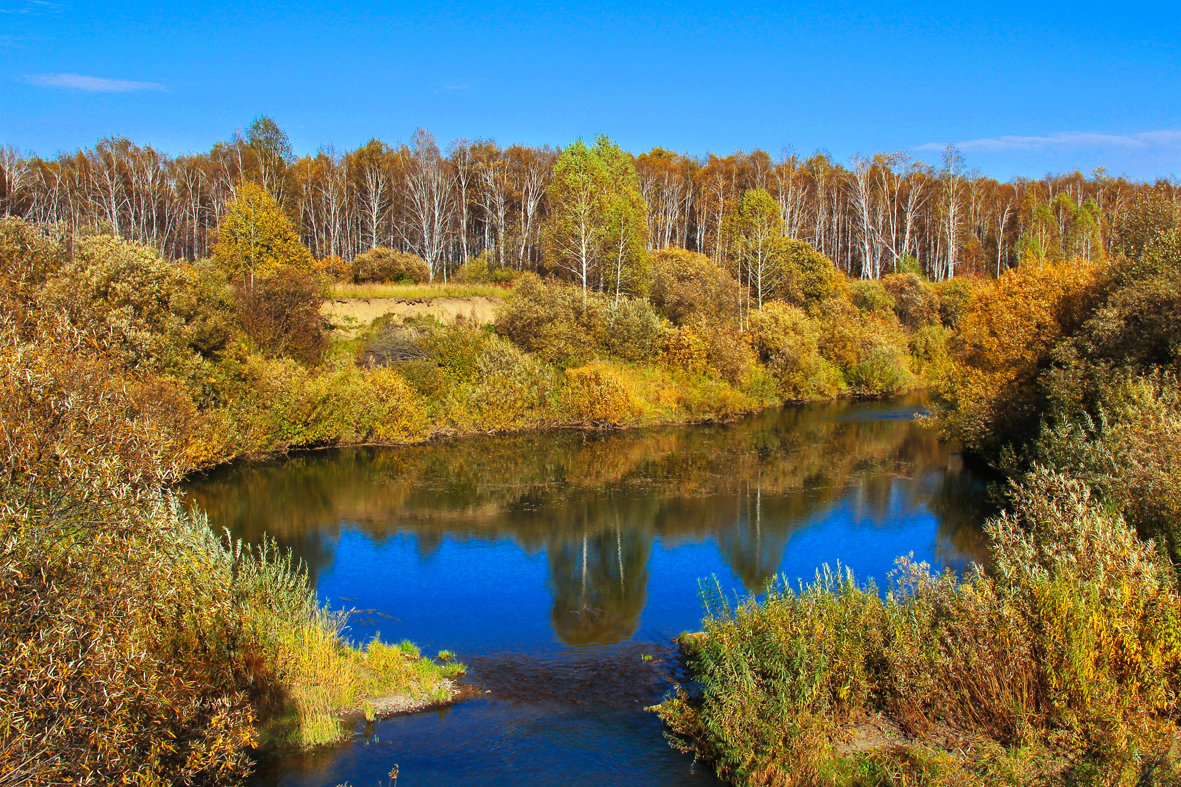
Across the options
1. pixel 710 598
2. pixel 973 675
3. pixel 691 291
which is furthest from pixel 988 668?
pixel 691 291

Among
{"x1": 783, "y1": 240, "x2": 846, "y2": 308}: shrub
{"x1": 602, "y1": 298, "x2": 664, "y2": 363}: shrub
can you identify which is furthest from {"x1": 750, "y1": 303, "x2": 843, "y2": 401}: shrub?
{"x1": 602, "y1": 298, "x2": 664, "y2": 363}: shrub

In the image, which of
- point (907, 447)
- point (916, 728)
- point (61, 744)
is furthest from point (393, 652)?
point (907, 447)

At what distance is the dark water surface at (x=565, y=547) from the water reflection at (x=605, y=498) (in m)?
0.10

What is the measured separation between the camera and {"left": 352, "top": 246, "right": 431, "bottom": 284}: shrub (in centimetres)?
5209

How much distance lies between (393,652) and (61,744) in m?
7.27

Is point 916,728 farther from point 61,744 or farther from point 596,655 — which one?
point 61,744

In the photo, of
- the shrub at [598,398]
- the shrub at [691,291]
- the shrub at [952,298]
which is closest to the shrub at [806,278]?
the shrub at [691,291]

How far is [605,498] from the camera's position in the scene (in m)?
26.5

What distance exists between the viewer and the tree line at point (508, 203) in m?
66.7

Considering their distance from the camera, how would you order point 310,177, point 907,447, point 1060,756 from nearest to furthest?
point 1060,756 → point 907,447 → point 310,177

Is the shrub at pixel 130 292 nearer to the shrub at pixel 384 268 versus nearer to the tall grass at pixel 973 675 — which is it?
the shrub at pixel 384 268

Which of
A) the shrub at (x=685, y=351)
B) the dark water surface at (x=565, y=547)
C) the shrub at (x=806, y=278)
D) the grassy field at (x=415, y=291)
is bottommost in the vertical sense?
the dark water surface at (x=565, y=547)

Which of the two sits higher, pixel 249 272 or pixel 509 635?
pixel 249 272

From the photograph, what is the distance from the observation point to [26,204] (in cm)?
7125
